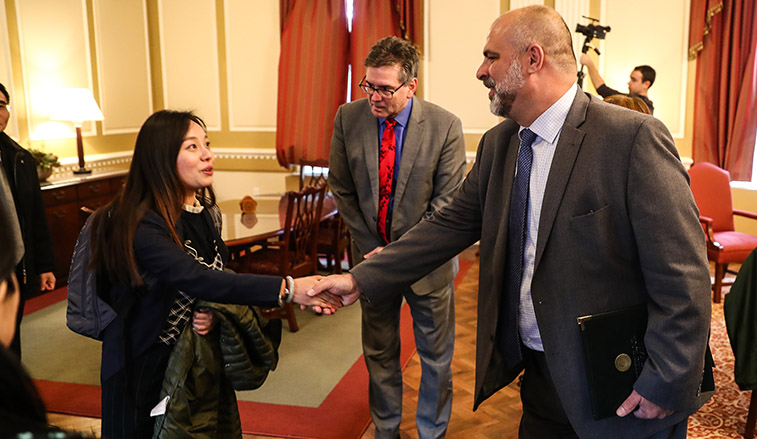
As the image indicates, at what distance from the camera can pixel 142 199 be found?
2.12 metres

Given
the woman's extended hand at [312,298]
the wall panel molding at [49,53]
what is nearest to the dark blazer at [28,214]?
the woman's extended hand at [312,298]

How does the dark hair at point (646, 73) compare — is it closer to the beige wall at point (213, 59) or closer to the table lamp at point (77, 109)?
the beige wall at point (213, 59)

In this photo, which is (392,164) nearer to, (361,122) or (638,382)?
(361,122)

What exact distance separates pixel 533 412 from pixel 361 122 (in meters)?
1.49

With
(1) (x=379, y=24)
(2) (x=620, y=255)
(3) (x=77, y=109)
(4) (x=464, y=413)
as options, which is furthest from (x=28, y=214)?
(1) (x=379, y=24)

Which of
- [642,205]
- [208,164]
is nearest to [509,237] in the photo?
[642,205]

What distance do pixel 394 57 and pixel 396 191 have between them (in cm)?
55

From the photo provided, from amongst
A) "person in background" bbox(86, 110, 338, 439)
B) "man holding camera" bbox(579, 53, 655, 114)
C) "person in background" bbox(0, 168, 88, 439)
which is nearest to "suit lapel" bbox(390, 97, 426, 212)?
"person in background" bbox(86, 110, 338, 439)

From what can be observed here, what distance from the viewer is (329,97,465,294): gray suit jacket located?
290cm

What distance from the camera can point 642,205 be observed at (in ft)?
5.08

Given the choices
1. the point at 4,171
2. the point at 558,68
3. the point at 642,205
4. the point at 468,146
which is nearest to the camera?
the point at 642,205

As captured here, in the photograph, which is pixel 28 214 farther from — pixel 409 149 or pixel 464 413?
pixel 464 413

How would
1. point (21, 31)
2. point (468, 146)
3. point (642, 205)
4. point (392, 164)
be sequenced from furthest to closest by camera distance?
point (468, 146)
point (21, 31)
point (392, 164)
point (642, 205)

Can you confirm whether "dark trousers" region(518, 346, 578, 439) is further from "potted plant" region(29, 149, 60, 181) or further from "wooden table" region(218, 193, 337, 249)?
"potted plant" region(29, 149, 60, 181)
